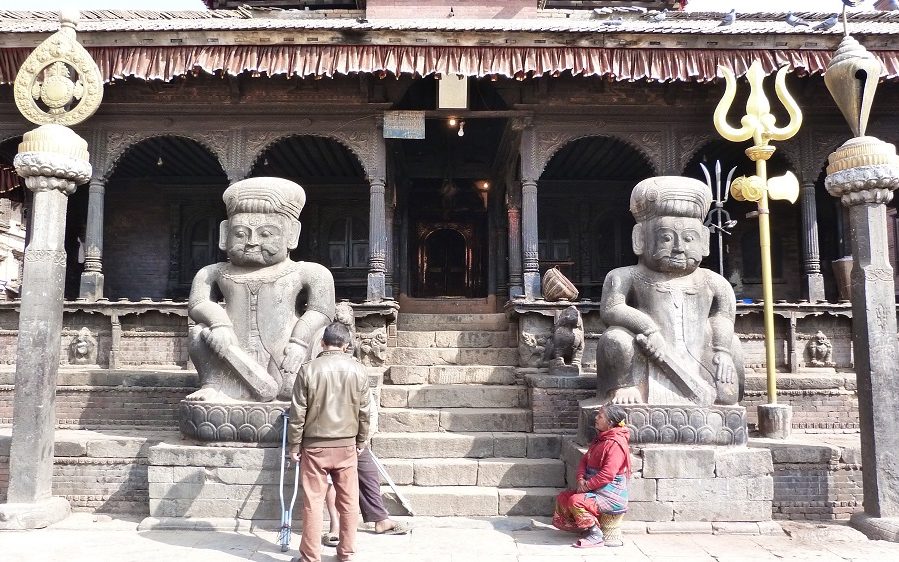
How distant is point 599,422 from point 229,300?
3532 mm

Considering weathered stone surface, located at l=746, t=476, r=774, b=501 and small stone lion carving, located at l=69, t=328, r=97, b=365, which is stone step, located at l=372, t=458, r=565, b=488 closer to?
weathered stone surface, located at l=746, t=476, r=774, b=501

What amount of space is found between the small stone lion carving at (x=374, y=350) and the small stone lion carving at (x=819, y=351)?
6185 millimetres

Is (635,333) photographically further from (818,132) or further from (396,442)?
(818,132)

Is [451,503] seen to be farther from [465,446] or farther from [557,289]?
[557,289]

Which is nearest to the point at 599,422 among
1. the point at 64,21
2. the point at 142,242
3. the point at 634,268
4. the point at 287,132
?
the point at 634,268

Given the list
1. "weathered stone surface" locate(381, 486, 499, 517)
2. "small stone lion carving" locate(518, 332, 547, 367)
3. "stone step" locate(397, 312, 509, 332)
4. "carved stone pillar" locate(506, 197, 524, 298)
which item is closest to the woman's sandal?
"weathered stone surface" locate(381, 486, 499, 517)

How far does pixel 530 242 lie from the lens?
998 centimetres

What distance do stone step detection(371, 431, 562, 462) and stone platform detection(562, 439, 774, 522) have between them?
1252 millimetres

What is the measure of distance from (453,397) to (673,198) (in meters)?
3.41

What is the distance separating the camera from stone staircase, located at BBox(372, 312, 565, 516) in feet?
18.6

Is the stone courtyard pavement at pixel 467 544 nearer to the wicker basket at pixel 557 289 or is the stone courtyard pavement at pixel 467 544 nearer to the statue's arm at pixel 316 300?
the statue's arm at pixel 316 300

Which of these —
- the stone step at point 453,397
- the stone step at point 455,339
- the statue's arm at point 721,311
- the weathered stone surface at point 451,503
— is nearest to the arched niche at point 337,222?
the stone step at point 455,339

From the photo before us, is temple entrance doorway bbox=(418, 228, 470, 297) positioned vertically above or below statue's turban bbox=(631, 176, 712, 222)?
above

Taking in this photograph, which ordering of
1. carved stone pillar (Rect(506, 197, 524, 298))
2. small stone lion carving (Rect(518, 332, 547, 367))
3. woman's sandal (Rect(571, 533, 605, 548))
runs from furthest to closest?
carved stone pillar (Rect(506, 197, 524, 298)) → small stone lion carving (Rect(518, 332, 547, 367)) → woman's sandal (Rect(571, 533, 605, 548))
